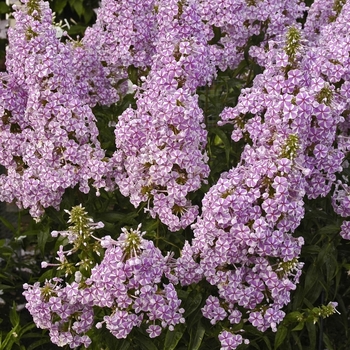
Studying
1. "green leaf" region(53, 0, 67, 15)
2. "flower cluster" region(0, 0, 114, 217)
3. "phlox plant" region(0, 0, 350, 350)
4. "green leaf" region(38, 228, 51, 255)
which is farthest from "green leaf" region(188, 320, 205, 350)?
"green leaf" region(53, 0, 67, 15)

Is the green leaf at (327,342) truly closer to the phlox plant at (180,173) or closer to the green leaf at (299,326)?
the phlox plant at (180,173)

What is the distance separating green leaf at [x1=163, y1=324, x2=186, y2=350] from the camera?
3424mm

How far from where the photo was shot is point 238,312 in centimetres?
336

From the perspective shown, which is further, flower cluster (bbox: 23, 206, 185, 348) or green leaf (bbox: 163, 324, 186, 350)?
green leaf (bbox: 163, 324, 186, 350)

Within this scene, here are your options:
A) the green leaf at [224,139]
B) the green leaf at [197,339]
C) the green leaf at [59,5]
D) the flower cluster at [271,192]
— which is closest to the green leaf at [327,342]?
the flower cluster at [271,192]

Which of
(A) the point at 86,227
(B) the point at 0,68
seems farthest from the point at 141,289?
(B) the point at 0,68

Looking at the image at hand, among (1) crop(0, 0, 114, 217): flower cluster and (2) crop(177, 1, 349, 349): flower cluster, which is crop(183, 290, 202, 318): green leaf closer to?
(2) crop(177, 1, 349, 349): flower cluster

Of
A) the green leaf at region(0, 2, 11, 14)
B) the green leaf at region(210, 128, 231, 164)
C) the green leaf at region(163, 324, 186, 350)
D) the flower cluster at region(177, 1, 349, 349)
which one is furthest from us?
the green leaf at region(0, 2, 11, 14)

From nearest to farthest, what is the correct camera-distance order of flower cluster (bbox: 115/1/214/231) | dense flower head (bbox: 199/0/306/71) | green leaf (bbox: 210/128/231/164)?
flower cluster (bbox: 115/1/214/231) < green leaf (bbox: 210/128/231/164) < dense flower head (bbox: 199/0/306/71)

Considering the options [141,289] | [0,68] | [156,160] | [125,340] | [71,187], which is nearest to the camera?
[141,289]

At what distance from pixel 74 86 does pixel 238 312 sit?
1.33 metres

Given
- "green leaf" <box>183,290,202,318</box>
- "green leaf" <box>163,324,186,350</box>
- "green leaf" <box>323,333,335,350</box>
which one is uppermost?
"green leaf" <box>183,290,202,318</box>

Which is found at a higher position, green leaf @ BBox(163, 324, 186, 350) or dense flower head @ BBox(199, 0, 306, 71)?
dense flower head @ BBox(199, 0, 306, 71)

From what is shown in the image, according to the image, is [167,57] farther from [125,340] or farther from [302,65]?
[125,340]
